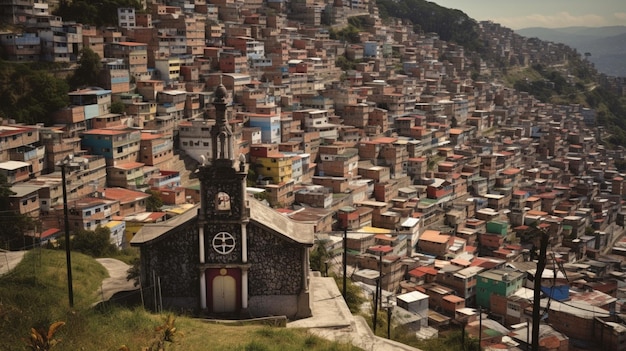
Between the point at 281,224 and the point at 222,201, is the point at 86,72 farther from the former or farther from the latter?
the point at 281,224

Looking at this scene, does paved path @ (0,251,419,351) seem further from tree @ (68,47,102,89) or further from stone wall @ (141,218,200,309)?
tree @ (68,47,102,89)

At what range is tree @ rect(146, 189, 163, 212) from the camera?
2980 centimetres

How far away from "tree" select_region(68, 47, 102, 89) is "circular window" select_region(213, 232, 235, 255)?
1061 inches

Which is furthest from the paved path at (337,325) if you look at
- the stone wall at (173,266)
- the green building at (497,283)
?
the green building at (497,283)

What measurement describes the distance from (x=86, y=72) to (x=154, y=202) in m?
12.4

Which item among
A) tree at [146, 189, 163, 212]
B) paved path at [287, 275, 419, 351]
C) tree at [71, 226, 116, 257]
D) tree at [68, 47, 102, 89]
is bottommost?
tree at [146, 189, 163, 212]

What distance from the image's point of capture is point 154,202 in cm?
3002

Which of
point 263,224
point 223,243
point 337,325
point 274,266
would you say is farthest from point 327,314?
point 223,243

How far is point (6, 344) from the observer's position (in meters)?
9.76

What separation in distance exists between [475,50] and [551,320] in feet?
296

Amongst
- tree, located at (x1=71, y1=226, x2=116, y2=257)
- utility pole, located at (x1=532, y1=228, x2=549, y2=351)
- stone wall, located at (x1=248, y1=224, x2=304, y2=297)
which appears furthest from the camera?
tree, located at (x1=71, y1=226, x2=116, y2=257)

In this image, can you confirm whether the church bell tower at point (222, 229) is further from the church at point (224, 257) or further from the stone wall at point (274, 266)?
the stone wall at point (274, 266)

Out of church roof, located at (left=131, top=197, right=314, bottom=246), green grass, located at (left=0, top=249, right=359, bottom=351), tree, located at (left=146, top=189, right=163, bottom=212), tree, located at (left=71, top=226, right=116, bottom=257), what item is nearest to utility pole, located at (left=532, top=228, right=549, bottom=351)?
green grass, located at (left=0, top=249, right=359, bottom=351)

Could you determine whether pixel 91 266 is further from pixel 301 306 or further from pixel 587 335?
pixel 587 335
